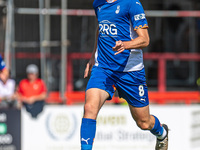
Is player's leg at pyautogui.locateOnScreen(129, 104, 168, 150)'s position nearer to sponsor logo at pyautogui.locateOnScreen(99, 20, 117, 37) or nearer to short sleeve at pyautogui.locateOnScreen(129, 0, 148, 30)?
sponsor logo at pyautogui.locateOnScreen(99, 20, 117, 37)

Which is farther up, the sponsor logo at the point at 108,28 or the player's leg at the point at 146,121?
the sponsor logo at the point at 108,28

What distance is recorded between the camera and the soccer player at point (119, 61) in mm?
5203

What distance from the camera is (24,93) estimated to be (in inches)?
409

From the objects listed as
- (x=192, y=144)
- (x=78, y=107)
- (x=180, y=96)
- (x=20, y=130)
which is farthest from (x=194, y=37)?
(x=20, y=130)

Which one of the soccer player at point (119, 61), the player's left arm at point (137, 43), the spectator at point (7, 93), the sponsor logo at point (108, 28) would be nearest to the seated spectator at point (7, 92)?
the spectator at point (7, 93)

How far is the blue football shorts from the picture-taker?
5.37 metres

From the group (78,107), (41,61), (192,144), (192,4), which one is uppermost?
(192,4)

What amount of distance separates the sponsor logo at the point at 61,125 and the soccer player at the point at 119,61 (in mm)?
4143

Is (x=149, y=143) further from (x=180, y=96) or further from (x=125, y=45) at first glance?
(x=125, y=45)

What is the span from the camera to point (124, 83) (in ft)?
18.1

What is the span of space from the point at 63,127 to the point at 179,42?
4.49 m

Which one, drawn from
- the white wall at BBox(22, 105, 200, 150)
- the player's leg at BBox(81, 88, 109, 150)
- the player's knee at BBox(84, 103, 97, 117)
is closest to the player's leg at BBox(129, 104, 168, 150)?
the player's leg at BBox(81, 88, 109, 150)

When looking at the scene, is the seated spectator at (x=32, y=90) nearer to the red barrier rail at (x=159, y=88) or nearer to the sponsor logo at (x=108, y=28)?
the red barrier rail at (x=159, y=88)

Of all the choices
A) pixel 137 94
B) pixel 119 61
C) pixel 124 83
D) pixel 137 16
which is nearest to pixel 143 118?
pixel 137 94
